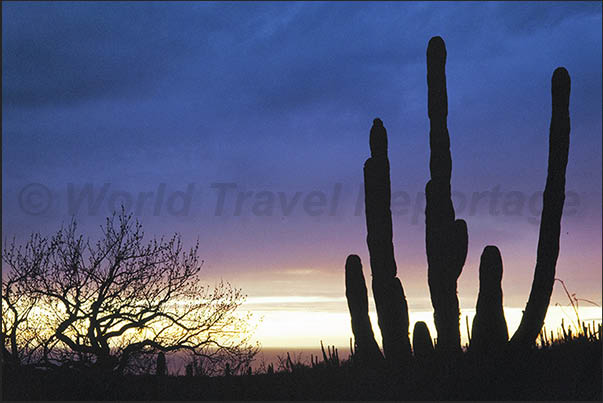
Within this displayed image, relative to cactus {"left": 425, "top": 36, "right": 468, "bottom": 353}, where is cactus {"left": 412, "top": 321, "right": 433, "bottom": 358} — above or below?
below

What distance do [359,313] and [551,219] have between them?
4684 millimetres

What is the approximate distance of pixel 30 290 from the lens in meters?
17.9

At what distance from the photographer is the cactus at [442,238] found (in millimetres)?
13406

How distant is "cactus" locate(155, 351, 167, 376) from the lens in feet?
53.6

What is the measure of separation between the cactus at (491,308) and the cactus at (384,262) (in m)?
1.73

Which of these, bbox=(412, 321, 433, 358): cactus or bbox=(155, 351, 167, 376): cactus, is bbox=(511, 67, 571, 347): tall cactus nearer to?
bbox=(412, 321, 433, 358): cactus

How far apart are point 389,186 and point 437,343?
365 cm

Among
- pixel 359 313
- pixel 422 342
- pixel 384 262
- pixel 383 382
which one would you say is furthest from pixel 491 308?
pixel 359 313

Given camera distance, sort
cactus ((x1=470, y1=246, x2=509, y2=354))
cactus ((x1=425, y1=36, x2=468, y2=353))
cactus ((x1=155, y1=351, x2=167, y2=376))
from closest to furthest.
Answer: cactus ((x1=470, y1=246, x2=509, y2=354)), cactus ((x1=425, y1=36, x2=468, y2=353)), cactus ((x1=155, y1=351, x2=167, y2=376))

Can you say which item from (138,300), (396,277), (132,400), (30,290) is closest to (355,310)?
(396,277)

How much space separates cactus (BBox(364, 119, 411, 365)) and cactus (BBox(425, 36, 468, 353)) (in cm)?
80

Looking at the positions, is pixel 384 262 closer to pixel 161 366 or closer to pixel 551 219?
pixel 551 219

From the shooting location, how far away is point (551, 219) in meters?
13.2

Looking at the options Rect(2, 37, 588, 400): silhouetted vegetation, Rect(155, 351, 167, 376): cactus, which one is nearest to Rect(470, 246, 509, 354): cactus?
Rect(2, 37, 588, 400): silhouetted vegetation
